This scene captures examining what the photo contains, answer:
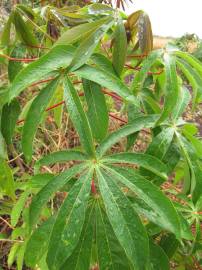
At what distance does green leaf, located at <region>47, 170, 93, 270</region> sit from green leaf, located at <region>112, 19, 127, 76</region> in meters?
0.27

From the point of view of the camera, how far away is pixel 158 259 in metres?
0.75

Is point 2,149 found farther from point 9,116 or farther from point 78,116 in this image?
point 78,116

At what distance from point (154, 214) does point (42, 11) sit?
1.88 ft

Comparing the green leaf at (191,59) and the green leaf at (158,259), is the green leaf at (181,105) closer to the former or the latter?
the green leaf at (191,59)

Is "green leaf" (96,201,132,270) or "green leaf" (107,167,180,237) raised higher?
"green leaf" (107,167,180,237)

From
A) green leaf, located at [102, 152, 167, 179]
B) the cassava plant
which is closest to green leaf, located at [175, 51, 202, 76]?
the cassava plant

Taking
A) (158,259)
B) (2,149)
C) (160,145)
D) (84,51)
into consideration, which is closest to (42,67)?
(84,51)

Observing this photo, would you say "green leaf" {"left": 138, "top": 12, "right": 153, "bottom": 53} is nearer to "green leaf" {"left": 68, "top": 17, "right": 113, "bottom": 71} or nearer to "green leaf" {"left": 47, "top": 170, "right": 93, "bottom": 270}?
"green leaf" {"left": 68, "top": 17, "right": 113, "bottom": 71}

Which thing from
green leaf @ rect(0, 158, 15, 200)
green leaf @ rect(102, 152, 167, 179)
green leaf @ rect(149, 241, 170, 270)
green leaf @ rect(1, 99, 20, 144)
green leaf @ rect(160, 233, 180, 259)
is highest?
green leaf @ rect(1, 99, 20, 144)

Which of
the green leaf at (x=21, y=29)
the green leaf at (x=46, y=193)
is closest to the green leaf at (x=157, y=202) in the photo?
the green leaf at (x=46, y=193)

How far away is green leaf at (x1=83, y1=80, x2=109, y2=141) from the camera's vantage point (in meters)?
0.74

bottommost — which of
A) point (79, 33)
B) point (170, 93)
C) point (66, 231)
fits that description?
point (66, 231)

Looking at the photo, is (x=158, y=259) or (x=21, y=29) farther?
(x=21, y=29)

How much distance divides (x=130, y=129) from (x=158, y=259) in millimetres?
258
